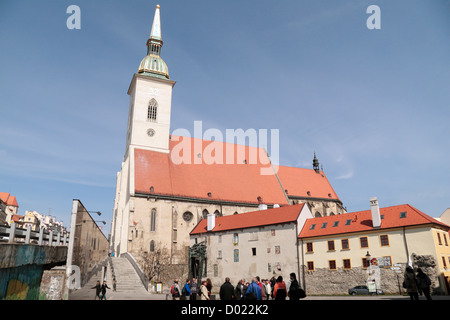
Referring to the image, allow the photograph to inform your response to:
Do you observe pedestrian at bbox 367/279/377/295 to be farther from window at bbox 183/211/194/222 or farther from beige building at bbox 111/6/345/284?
window at bbox 183/211/194/222

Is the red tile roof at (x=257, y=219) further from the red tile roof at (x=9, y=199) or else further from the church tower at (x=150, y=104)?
the red tile roof at (x=9, y=199)

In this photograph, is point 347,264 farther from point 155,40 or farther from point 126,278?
point 155,40

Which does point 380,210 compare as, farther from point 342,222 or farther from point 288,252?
point 288,252

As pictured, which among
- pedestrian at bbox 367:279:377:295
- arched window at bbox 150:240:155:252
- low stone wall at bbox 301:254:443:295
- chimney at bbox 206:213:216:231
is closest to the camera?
low stone wall at bbox 301:254:443:295

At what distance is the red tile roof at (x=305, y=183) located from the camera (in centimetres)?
5555

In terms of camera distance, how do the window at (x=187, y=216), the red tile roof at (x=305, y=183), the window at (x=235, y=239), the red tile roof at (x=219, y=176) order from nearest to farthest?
the window at (x=235, y=239) → the window at (x=187, y=216) → the red tile roof at (x=219, y=176) → the red tile roof at (x=305, y=183)

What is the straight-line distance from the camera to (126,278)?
30.8 meters

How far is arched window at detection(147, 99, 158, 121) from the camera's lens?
166ft

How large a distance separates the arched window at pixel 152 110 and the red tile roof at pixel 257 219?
18.2m

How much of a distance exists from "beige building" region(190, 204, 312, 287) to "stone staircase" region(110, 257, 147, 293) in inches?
387

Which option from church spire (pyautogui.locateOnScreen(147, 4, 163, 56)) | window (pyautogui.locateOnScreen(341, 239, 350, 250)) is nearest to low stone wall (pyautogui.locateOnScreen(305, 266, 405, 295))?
window (pyautogui.locateOnScreen(341, 239, 350, 250))

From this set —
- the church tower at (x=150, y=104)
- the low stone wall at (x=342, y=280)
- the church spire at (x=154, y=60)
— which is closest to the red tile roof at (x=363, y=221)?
the low stone wall at (x=342, y=280)

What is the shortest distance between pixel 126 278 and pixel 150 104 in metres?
28.2

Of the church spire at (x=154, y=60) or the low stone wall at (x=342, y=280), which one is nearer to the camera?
the low stone wall at (x=342, y=280)
